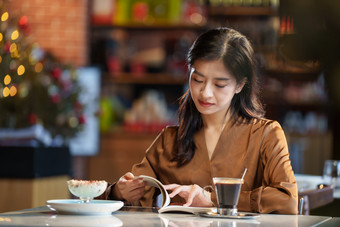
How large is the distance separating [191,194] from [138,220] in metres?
0.27

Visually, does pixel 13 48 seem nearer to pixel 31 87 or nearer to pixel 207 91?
pixel 31 87

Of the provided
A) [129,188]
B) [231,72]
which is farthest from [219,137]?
[129,188]

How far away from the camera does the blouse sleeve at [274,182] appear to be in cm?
169

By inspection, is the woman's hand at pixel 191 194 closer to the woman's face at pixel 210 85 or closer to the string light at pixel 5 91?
the woman's face at pixel 210 85

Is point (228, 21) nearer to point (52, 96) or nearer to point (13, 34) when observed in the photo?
point (52, 96)

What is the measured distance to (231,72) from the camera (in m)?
1.89

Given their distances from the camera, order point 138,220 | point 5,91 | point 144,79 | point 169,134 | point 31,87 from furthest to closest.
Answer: point 144,79 < point 31,87 < point 5,91 < point 169,134 < point 138,220

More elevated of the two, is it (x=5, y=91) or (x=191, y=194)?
(x=5, y=91)

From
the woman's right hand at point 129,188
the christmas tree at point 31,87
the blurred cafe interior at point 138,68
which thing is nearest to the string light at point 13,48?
the christmas tree at point 31,87

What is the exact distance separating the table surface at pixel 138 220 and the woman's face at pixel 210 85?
40 centimetres

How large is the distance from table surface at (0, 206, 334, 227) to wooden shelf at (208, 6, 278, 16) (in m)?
4.63

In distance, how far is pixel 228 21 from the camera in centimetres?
606

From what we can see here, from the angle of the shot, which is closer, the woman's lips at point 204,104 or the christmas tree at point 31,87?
the woman's lips at point 204,104

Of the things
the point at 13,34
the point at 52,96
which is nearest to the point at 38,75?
the point at 52,96
